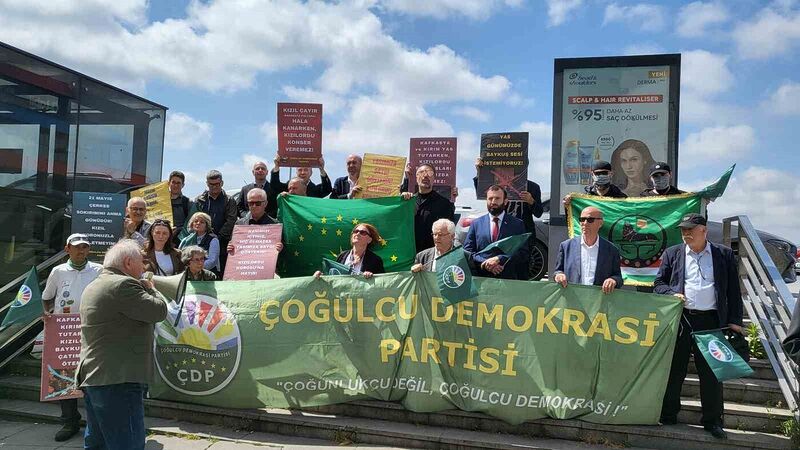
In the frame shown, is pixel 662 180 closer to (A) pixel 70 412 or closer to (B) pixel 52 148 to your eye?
(A) pixel 70 412

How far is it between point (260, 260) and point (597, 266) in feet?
11.7

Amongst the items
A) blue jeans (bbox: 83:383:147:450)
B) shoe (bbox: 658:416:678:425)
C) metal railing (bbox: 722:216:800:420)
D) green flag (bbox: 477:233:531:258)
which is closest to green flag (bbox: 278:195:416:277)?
green flag (bbox: 477:233:531:258)

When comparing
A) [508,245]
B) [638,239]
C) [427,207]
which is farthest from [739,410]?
[427,207]

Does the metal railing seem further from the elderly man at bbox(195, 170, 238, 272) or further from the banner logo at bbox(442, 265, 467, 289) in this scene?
the elderly man at bbox(195, 170, 238, 272)

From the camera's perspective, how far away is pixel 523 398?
4.88 m

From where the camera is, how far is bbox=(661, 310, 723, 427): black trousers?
15.3 ft

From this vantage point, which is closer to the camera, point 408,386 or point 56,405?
point 408,386

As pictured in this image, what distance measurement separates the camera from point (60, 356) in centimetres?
523

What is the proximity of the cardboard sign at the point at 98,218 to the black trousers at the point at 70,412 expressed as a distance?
2.26 meters

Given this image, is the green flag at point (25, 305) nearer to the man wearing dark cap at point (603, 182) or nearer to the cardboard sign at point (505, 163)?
the cardboard sign at point (505, 163)

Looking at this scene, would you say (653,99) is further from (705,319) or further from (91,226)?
(91,226)

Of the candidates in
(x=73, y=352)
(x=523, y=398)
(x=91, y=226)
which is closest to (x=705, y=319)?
(x=523, y=398)

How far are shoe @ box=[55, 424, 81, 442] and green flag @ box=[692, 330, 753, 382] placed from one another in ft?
18.3

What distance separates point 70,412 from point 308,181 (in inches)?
150
